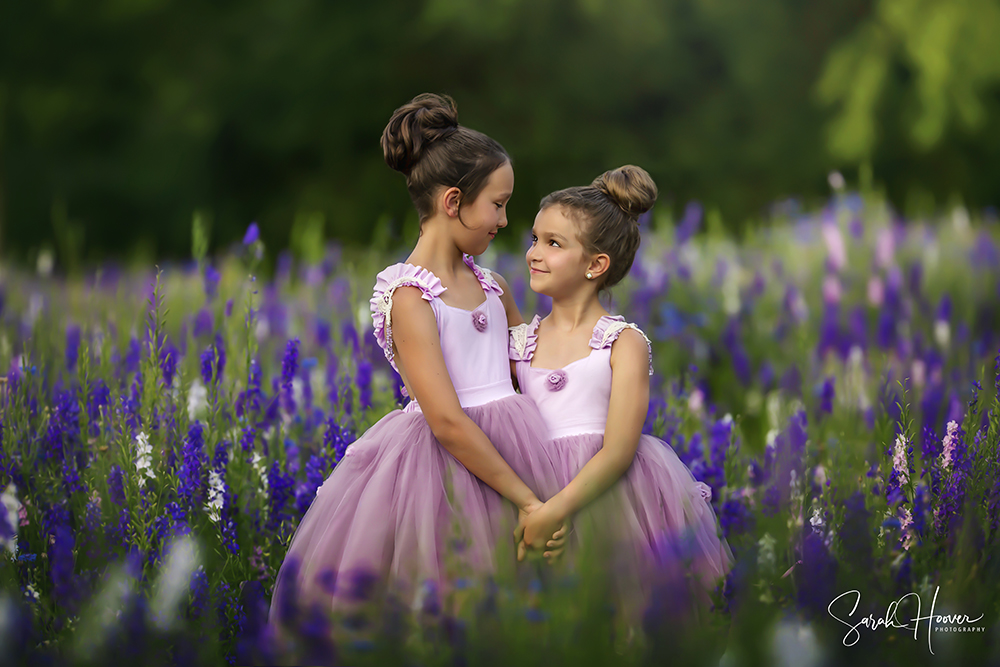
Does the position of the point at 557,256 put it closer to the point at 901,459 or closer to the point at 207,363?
the point at 901,459

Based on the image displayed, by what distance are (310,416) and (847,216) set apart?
11.0 feet

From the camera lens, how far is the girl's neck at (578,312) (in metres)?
2.06

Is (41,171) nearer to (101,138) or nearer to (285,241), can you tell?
(101,138)

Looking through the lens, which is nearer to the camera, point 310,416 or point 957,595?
point 957,595

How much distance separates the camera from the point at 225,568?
206 cm

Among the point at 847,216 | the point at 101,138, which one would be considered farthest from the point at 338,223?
the point at 847,216

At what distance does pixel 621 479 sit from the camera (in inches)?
74.8

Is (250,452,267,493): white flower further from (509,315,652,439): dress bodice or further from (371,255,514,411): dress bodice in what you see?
(509,315,652,439): dress bodice

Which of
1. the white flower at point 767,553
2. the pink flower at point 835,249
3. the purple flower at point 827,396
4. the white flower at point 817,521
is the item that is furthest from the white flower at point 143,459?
the pink flower at point 835,249

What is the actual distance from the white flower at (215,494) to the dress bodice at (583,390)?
2.61 feet

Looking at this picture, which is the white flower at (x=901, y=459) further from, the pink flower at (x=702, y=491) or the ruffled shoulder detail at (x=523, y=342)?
the ruffled shoulder detail at (x=523, y=342)

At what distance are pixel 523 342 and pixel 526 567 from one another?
1.98 ft

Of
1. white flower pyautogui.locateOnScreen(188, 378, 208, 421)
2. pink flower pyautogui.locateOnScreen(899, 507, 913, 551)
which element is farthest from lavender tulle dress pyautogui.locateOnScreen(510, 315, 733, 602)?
white flower pyautogui.locateOnScreen(188, 378, 208, 421)

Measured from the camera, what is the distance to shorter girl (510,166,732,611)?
1.82 metres
